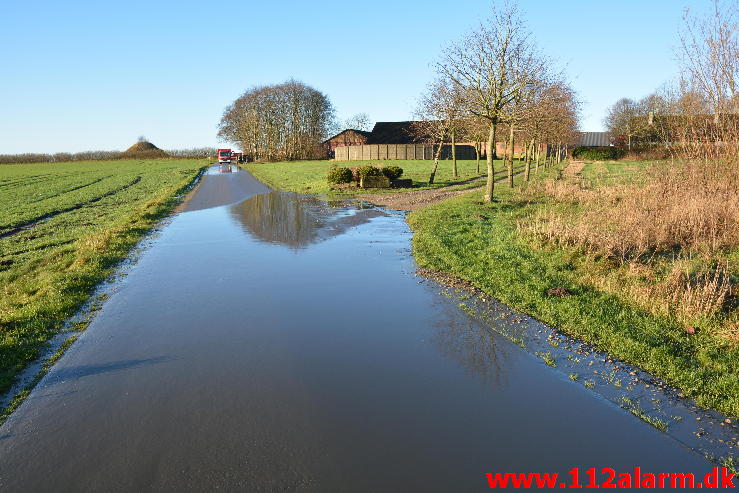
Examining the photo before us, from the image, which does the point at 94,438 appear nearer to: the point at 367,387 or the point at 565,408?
the point at 367,387

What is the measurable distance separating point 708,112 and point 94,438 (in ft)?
56.3

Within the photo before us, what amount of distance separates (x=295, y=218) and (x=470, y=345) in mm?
13206

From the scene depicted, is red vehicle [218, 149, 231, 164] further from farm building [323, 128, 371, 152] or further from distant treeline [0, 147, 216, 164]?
distant treeline [0, 147, 216, 164]

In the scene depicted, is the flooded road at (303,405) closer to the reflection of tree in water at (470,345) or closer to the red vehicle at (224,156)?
the reflection of tree in water at (470,345)

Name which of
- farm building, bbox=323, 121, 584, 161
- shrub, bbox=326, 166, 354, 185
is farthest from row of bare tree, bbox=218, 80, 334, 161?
shrub, bbox=326, 166, 354, 185

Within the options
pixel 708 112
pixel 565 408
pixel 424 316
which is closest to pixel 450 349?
pixel 424 316

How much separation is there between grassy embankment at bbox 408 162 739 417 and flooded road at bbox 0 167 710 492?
1426 millimetres

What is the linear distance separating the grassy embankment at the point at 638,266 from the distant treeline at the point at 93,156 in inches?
3955

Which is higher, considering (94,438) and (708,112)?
(708,112)

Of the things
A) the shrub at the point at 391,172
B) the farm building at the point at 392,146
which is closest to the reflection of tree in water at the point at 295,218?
the shrub at the point at 391,172

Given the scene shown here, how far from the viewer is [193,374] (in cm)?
589

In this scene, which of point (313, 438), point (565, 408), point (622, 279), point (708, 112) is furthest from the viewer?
point (708, 112)

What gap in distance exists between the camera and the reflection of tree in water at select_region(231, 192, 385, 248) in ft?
50.1

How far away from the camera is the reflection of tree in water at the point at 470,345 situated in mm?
6051
